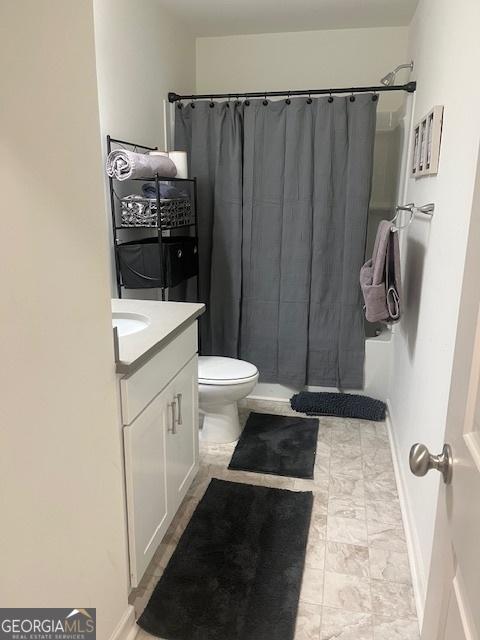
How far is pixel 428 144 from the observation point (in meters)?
1.94

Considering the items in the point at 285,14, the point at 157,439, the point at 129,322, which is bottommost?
the point at 157,439

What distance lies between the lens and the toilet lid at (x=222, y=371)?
247 cm

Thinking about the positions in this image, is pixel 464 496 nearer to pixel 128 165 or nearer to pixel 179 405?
pixel 179 405

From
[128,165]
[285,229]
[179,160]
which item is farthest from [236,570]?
[179,160]

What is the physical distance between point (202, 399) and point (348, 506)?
0.86 metres

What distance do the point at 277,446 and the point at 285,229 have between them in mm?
1248

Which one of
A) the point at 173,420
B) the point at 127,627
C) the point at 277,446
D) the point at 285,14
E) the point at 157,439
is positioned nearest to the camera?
the point at 127,627

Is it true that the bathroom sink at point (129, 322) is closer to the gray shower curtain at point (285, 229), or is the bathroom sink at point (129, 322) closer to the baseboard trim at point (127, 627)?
the baseboard trim at point (127, 627)

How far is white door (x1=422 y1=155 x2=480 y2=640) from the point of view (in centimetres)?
70

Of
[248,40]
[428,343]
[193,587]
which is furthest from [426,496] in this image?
[248,40]

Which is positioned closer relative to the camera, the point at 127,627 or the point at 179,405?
the point at 127,627

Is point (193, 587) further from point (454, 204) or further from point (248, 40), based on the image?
point (248, 40)

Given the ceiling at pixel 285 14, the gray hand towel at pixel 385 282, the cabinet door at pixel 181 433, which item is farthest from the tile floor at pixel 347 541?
the ceiling at pixel 285 14

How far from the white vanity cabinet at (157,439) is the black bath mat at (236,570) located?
14cm
